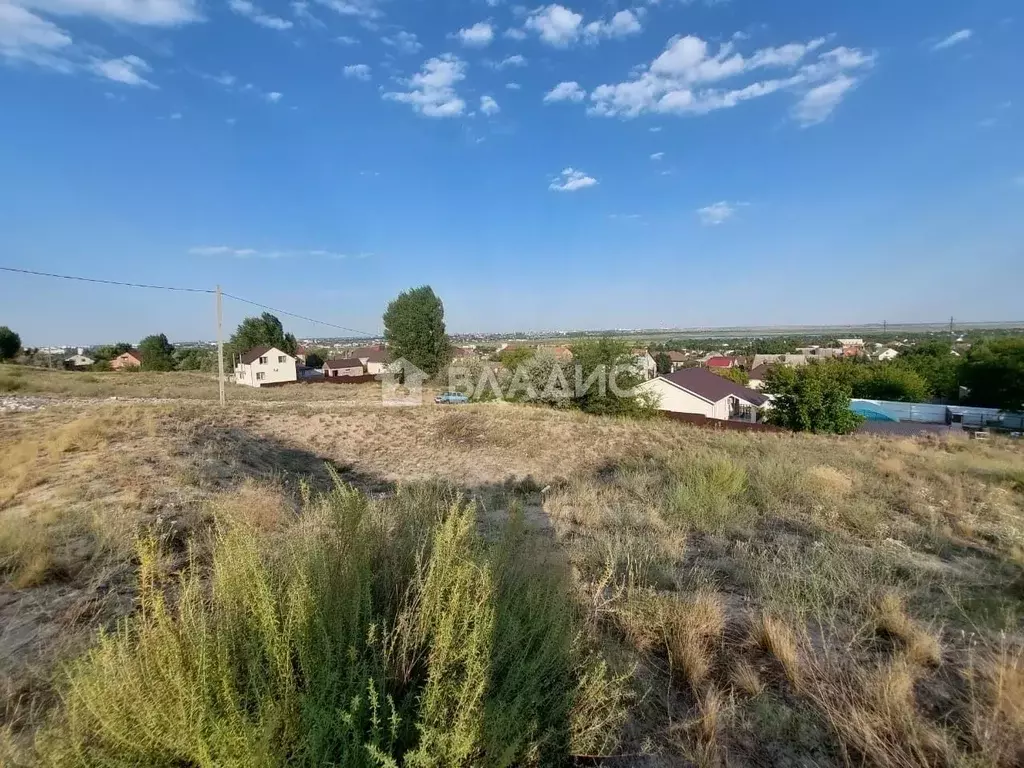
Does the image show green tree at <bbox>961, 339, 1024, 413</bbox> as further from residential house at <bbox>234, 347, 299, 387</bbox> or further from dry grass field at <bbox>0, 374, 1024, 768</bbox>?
residential house at <bbox>234, 347, 299, 387</bbox>

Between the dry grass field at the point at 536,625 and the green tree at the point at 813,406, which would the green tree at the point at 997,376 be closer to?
the green tree at the point at 813,406

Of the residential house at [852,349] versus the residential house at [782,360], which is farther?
the residential house at [852,349]

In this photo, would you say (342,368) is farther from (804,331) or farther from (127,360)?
(804,331)

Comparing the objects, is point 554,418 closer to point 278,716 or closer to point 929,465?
point 929,465

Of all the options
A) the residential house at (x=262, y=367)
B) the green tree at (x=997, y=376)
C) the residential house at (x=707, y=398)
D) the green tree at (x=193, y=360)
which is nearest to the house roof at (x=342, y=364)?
the residential house at (x=262, y=367)

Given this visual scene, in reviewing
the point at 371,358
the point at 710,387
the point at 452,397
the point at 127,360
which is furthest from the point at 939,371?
the point at 127,360

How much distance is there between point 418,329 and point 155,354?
33.7 metres

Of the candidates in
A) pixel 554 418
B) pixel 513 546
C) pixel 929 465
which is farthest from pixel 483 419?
pixel 513 546

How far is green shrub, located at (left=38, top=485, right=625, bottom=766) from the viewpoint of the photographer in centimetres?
135

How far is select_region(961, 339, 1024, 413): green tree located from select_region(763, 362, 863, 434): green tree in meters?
19.4

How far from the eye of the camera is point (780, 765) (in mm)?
1816

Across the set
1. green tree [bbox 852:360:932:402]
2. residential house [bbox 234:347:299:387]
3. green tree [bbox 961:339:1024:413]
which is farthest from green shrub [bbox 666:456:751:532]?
green tree [bbox 852:360:932:402]

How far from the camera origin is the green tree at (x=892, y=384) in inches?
1567

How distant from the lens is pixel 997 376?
107 ft
